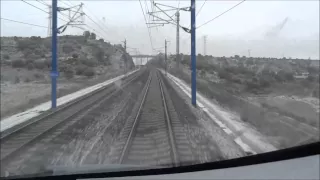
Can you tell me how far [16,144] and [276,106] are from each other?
9.31 m

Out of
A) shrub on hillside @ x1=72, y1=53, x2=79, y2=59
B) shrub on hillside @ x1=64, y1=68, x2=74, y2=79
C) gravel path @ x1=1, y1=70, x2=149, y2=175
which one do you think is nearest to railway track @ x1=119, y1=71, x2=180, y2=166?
gravel path @ x1=1, y1=70, x2=149, y2=175

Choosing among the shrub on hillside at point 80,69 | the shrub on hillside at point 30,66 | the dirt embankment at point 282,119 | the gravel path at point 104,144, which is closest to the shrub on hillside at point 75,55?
the shrub on hillside at point 80,69

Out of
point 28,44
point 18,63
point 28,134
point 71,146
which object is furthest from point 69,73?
point 71,146

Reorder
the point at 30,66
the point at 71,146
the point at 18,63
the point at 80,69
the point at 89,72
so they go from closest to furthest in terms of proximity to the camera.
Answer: the point at 71,146
the point at 18,63
the point at 30,66
the point at 80,69
the point at 89,72

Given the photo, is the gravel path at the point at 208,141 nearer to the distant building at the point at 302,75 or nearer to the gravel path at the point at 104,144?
the gravel path at the point at 104,144

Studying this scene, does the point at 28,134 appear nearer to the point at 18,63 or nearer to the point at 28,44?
the point at 18,63

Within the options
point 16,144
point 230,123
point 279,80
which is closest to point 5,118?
point 16,144

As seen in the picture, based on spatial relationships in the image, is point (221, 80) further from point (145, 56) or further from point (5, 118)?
point (145, 56)

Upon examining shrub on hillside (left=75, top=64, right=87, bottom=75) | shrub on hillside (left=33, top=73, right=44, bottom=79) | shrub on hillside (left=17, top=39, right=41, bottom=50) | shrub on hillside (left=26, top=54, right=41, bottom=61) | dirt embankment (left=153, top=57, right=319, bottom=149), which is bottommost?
dirt embankment (left=153, top=57, right=319, bottom=149)

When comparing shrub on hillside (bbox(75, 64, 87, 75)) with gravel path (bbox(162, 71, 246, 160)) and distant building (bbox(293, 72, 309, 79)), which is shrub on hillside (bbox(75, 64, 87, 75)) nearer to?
gravel path (bbox(162, 71, 246, 160))

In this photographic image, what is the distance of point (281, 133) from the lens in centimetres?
1055

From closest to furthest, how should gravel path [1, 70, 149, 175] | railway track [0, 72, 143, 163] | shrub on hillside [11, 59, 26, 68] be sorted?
gravel path [1, 70, 149, 175] < railway track [0, 72, 143, 163] < shrub on hillside [11, 59, 26, 68]

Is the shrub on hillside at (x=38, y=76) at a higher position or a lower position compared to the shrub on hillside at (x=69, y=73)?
lower

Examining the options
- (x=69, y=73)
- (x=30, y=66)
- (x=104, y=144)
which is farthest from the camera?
(x=69, y=73)
